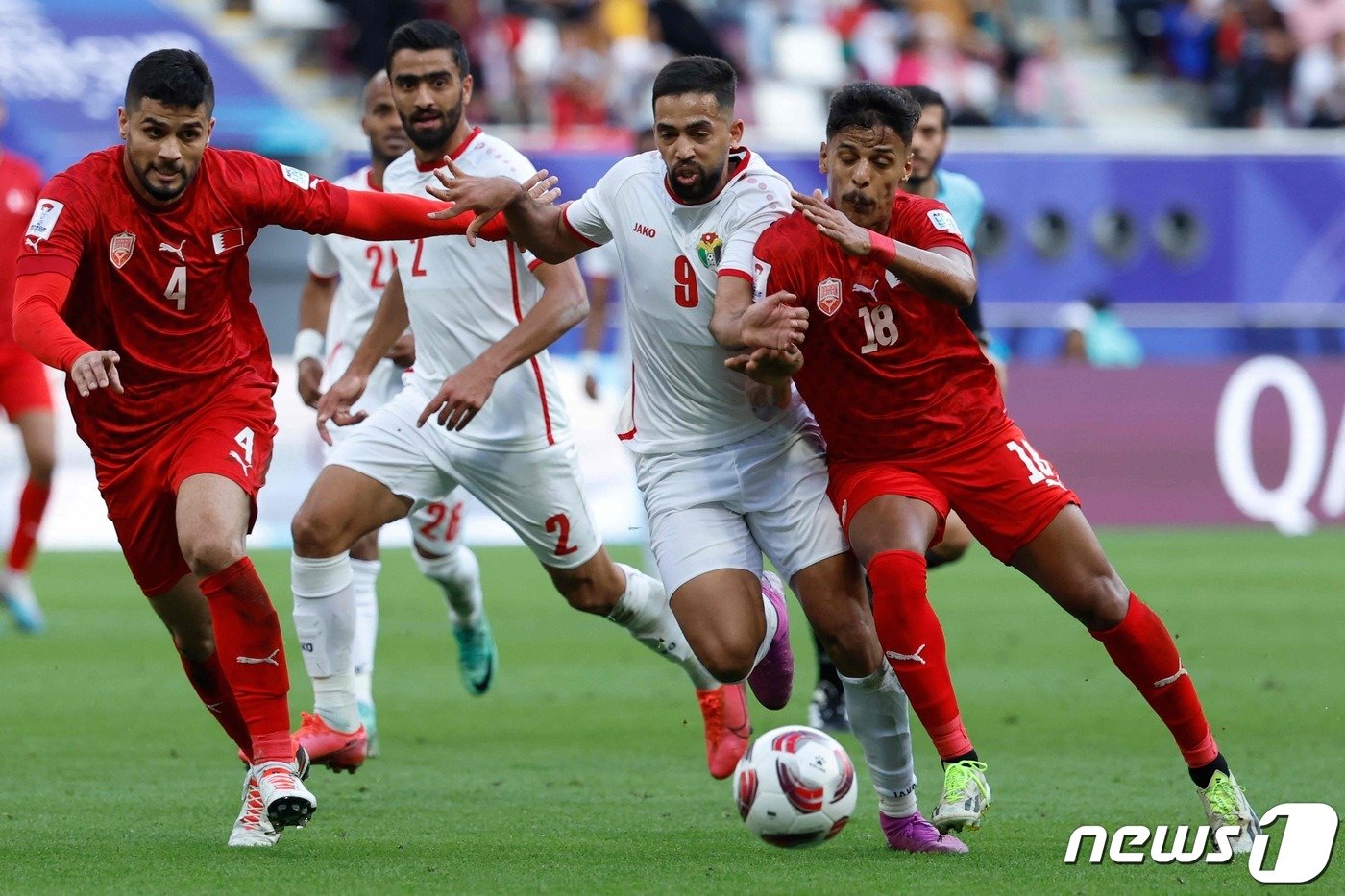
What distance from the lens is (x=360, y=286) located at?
357 inches

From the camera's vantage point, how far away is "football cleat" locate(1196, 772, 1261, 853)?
19.5 ft

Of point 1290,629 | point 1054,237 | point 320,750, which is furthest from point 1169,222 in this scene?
point 320,750

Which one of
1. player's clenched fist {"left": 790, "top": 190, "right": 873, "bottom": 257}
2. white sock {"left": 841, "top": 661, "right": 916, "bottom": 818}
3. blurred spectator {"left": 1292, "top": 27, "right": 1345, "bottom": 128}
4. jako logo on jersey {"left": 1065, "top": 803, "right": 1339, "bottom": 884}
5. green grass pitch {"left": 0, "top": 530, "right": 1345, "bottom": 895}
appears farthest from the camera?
blurred spectator {"left": 1292, "top": 27, "right": 1345, "bottom": 128}

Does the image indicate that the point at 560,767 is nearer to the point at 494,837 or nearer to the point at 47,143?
the point at 494,837

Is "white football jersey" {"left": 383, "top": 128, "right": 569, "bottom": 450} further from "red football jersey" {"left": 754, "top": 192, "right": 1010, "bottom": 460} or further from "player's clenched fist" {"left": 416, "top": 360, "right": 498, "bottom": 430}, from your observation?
"red football jersey" {"left": 754, "top": 192, "right": 1010, "bottom": 460}

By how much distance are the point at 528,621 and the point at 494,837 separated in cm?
628

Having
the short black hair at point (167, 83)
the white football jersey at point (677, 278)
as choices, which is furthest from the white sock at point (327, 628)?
the short black hair at point (167, 83)

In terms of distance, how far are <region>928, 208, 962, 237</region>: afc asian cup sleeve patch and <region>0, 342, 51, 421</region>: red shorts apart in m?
6.59

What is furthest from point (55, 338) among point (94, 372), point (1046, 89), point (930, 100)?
point (1046, 89)

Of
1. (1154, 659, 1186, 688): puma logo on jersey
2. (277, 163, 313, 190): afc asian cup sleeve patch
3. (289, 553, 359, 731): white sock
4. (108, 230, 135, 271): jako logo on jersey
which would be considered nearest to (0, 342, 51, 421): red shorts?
(289, 553, 359, 731): white sock

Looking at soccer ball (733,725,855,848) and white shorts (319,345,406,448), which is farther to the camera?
white shorts (319,345,406,448)

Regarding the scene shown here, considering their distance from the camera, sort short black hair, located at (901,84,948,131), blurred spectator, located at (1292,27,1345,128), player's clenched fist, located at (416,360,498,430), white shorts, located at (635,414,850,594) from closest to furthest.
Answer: white shorts, located at (635,414,850,594) → player's clenched fist, located at (416,360,498,430) → short black hair, located at (901,84,948,131) → blurred spectator, located at (1292,27,1345,128)

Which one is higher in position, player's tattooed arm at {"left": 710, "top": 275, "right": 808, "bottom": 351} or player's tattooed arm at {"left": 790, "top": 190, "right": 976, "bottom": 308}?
player's tattooed arm at {"left": 790, "top": 190, "right": 976, "bottom": 308}

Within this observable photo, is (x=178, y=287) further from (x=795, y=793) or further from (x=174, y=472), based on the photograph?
(x=795, y=793)
